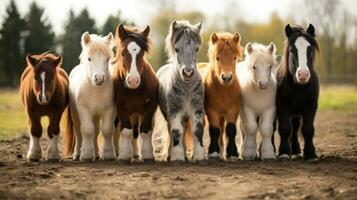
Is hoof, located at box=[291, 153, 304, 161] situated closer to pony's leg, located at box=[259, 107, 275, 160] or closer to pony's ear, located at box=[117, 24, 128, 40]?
pony's leg, located at box=[259, 107, 275, 160]

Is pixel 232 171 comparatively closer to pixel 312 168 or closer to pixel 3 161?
pixel 312 168

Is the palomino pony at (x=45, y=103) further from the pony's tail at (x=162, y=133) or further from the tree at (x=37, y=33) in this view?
the tree at (x=37, y=33)

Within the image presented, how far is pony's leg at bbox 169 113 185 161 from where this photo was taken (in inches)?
332

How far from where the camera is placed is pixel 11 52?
45.7 meters

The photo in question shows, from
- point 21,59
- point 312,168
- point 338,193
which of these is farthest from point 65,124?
point 21,59

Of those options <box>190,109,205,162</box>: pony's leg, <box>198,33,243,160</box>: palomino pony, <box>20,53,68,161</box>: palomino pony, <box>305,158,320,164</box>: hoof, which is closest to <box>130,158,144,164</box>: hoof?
<box>190,109,205,162</box>: pony's leg

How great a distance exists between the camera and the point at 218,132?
341 inches

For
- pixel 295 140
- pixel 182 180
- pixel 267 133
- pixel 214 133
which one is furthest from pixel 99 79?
pixel 295 140

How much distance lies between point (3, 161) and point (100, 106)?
2.03m

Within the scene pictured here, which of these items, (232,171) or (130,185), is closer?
(130,185)

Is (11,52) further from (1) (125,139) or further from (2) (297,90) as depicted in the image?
(2) (297,90)

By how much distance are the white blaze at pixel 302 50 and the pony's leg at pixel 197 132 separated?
173 cm

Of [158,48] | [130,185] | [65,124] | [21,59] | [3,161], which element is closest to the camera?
[130,185]

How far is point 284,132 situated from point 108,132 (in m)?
2.98
